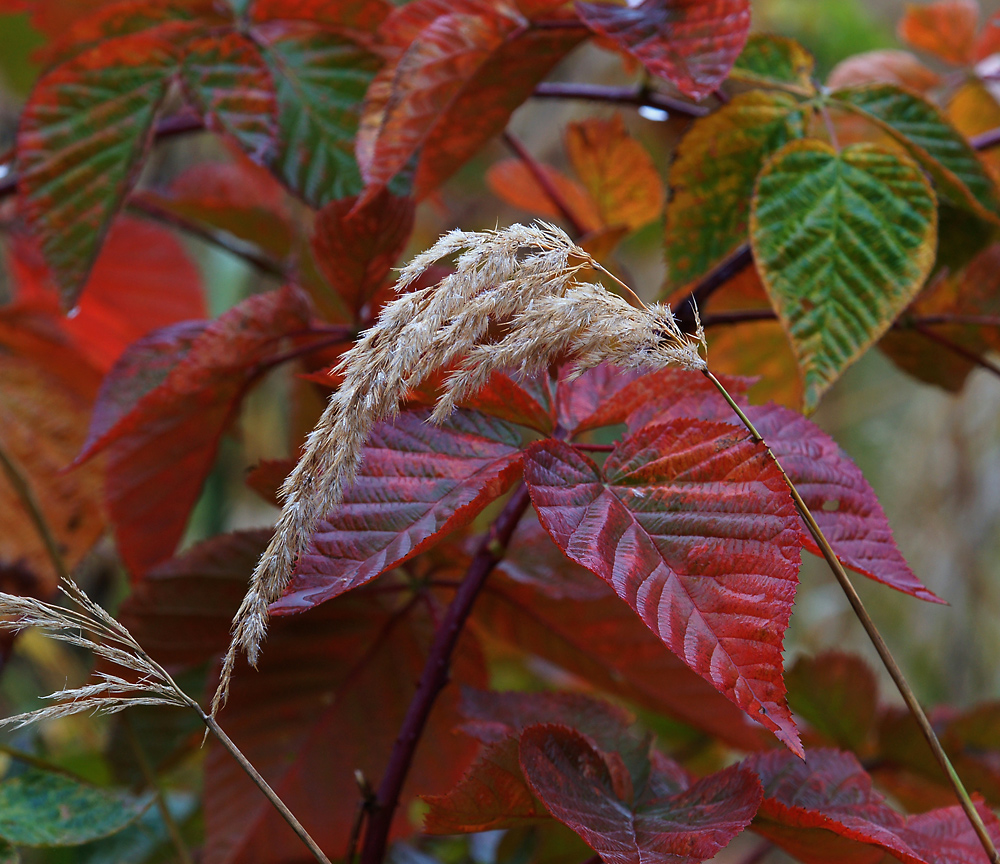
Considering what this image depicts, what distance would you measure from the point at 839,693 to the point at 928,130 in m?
0.33

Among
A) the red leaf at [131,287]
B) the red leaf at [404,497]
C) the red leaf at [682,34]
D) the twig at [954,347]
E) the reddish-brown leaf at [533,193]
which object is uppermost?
the red leaf at [682,34]

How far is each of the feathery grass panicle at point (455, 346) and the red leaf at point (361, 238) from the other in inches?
4.5

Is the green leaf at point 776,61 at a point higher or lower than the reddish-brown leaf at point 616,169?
higher

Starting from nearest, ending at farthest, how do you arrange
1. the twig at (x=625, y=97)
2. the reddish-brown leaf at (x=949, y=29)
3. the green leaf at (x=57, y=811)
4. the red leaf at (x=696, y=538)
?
the red leaf at (x=696, y=538)
the green leaf at (x=57, y=811)
the twig at (x=625, y=97)
the reddish-brown leaf at (x=949, y=29)

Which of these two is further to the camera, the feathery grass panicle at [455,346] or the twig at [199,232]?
the twig at [199,232]

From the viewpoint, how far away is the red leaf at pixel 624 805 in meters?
0.24

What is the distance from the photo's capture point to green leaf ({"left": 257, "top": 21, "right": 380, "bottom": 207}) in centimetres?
40

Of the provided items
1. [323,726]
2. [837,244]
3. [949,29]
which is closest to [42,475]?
[323,726]

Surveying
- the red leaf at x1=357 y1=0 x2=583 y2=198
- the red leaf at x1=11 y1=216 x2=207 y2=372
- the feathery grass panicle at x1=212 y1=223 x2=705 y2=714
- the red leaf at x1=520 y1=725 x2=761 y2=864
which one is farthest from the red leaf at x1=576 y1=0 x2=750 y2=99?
the red leaf at x1=11 y1=216 x2=207 y2=372

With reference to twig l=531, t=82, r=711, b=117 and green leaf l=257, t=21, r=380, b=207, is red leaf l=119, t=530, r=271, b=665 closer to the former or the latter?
green leaf l=257, t=21, r=380, b=207

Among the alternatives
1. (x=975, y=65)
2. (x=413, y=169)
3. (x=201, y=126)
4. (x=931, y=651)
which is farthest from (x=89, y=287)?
(x=931, y=651)

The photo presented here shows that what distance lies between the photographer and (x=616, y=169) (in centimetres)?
51

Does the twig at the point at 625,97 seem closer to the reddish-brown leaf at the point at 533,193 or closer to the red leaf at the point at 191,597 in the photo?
the reddish-brown leaf at the point at 533,193

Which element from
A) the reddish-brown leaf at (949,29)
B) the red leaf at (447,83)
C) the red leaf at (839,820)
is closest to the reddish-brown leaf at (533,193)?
the red leaf at (447,83)
